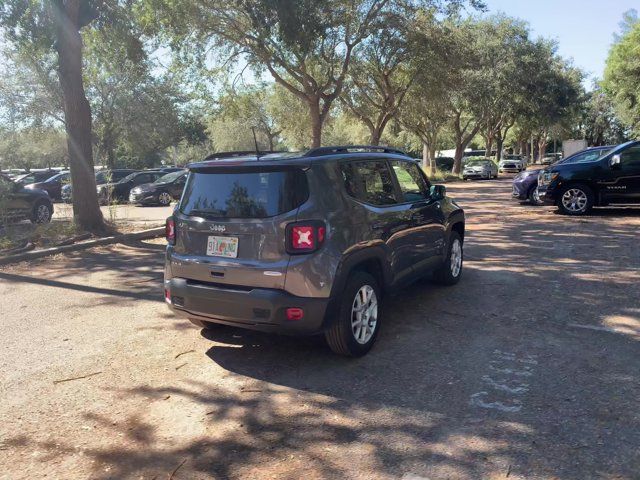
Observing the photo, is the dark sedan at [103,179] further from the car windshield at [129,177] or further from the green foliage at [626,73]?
the green foliage at [626,73]

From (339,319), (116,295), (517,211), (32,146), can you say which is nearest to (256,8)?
(517,211)

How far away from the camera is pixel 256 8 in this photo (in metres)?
14.8

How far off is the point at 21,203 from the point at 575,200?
13.6 metres

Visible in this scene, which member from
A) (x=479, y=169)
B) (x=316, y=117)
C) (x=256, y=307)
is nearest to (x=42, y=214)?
(x=256, y=307)

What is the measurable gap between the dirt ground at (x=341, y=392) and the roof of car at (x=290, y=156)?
1.67 m

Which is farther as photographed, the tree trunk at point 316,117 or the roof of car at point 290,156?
the tree trunk at point 316,117

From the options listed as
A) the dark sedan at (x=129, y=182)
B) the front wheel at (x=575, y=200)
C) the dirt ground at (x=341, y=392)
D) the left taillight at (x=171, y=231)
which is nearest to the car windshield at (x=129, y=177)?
the dark sedan at (x=129, y=182)

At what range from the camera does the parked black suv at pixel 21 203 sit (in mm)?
12219

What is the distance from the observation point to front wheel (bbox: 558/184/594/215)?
12609 mm

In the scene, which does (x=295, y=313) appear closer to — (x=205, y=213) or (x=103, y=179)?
(x=205, y=213)

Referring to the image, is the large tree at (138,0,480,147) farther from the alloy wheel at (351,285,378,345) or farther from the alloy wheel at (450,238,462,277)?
the alloy wheel at (351,285,378,345)

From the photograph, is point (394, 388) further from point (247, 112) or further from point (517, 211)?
point (247, 112)

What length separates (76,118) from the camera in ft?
38.2

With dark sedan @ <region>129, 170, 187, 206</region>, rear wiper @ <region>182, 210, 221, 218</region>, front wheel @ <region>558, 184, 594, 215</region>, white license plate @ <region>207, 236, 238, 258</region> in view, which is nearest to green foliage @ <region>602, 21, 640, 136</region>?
front wheel @ <region>558, 184, 594, 215</region>
